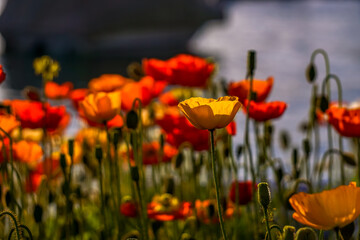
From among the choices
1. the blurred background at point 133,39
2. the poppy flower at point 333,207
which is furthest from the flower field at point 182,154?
the blurred background at point 133,39

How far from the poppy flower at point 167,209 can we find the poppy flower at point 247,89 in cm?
21

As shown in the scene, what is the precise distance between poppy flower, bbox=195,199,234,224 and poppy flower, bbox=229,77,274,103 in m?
0.18

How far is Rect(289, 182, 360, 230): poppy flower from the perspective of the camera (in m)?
0.59

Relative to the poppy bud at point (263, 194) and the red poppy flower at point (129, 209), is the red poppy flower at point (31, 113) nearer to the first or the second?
the red poppy flower at point (129, 209)

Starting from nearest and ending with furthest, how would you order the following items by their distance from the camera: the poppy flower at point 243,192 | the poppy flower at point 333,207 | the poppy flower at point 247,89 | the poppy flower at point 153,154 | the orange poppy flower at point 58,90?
the poppy flower at point 333,207 → the poppy flower at point 247,89 → the poppy flower at point 243,192 → the poppy flower at point 153,154 → the orange poppy flower at point 58,90

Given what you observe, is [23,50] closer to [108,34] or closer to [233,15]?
[108,34]

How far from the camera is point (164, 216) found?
1.00 m

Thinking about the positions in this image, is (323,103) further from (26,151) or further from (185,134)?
(26,151)

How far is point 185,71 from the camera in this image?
115cm

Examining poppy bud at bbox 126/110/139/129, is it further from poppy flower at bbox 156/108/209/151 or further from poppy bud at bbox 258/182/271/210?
poppy bud at bbox 258/182/271/210

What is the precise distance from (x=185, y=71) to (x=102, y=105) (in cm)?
25

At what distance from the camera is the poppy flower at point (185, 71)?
116 centimetres

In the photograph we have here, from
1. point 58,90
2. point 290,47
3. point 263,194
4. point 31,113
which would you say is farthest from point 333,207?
point 290,47

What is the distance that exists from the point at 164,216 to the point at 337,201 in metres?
0.45
